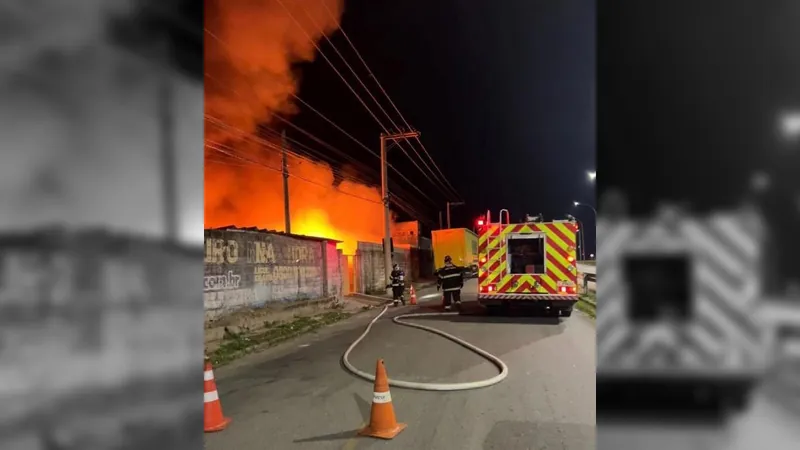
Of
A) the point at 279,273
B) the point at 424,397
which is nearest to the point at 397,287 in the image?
the point at 279,273

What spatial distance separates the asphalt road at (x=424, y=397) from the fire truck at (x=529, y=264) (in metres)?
2.09

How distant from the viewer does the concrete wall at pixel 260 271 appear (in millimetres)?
11164

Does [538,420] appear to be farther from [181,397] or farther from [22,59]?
[22,59]

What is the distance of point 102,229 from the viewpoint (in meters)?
1.94

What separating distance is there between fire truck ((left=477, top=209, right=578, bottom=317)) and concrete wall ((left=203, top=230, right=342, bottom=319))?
5.65m

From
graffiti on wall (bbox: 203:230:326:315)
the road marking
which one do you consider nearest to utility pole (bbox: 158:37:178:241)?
the road marking

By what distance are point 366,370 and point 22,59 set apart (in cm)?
585

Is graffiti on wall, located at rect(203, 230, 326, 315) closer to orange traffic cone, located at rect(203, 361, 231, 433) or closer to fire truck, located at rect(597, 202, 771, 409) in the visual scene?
orange traffic cone, located at rect(203, 361, 231, 433)

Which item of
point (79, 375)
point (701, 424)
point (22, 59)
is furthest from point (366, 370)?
point (22, 59)

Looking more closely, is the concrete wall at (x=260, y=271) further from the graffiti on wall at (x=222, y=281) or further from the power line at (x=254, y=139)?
the power line at (x=254, y=139)

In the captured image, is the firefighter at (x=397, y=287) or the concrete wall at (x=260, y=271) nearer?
the concrete wall at (x=260, y=271)

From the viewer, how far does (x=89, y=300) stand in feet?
6.14

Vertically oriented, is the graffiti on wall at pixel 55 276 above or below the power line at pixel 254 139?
below

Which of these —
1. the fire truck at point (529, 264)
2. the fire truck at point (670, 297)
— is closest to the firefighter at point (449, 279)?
the fire truck at point (529, 264)
